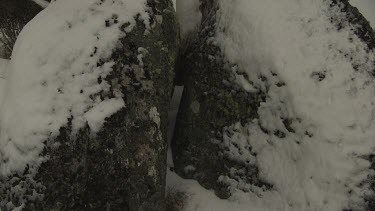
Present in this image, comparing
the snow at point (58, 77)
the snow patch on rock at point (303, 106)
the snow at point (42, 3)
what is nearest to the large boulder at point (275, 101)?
the snow patch on rock at point (303, 106)

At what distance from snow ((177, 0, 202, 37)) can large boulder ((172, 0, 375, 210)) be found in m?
0.31

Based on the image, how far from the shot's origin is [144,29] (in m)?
2.87

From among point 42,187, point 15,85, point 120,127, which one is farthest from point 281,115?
point 15,85

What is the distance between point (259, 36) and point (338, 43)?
559 mm

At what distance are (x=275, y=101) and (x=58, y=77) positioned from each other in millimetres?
1567

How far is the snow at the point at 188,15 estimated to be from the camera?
11.3 ft

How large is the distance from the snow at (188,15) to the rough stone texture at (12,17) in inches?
81.1

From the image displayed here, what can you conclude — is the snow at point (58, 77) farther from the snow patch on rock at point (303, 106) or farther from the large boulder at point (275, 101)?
the snow patch on rock at point (303, 106)

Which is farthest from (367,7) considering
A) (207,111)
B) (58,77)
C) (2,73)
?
(2,73)

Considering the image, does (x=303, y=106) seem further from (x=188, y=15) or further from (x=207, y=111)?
(x=188, y=15)

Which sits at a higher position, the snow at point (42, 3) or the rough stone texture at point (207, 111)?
the rough stone texture at point (207, 111)

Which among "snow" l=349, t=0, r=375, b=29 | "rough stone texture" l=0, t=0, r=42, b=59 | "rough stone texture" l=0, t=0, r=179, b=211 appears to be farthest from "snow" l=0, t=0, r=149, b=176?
"snow" l=349, t=0, r=375, b=29

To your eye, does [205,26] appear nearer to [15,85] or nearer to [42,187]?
[15,85]

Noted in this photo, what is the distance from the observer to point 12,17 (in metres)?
Answer: 4.73
